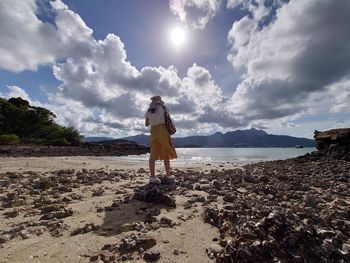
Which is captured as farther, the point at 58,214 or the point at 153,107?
the point at 153,107

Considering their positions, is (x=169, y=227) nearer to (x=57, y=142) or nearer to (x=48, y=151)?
(x=48, y=151)

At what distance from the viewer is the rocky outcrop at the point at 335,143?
666 inches

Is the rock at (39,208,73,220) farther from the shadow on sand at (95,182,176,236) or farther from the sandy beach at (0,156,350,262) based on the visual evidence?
the shadow on sand at (95,182,176,236)

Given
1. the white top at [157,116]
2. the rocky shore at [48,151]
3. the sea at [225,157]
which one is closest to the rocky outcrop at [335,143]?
the sea at [225,157]

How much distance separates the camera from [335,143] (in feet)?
61.3

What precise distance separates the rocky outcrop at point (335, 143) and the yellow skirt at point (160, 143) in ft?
42.2

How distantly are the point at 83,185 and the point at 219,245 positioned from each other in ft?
17.4

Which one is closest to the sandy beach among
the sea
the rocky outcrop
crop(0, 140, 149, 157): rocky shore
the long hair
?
the long hair

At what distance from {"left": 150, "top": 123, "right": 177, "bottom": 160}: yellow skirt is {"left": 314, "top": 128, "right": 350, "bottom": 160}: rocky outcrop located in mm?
12864

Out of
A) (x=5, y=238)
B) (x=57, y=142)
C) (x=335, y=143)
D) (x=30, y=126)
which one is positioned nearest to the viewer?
(x=5, y=238)

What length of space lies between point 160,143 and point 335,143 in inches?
625

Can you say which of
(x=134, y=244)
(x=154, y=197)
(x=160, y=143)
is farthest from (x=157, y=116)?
(x=134, y=244)

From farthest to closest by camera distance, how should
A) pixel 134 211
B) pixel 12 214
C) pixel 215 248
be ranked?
pixel 134 211
pixel 12 214
pixel 215 248

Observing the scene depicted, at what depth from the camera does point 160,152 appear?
793 centimetres
